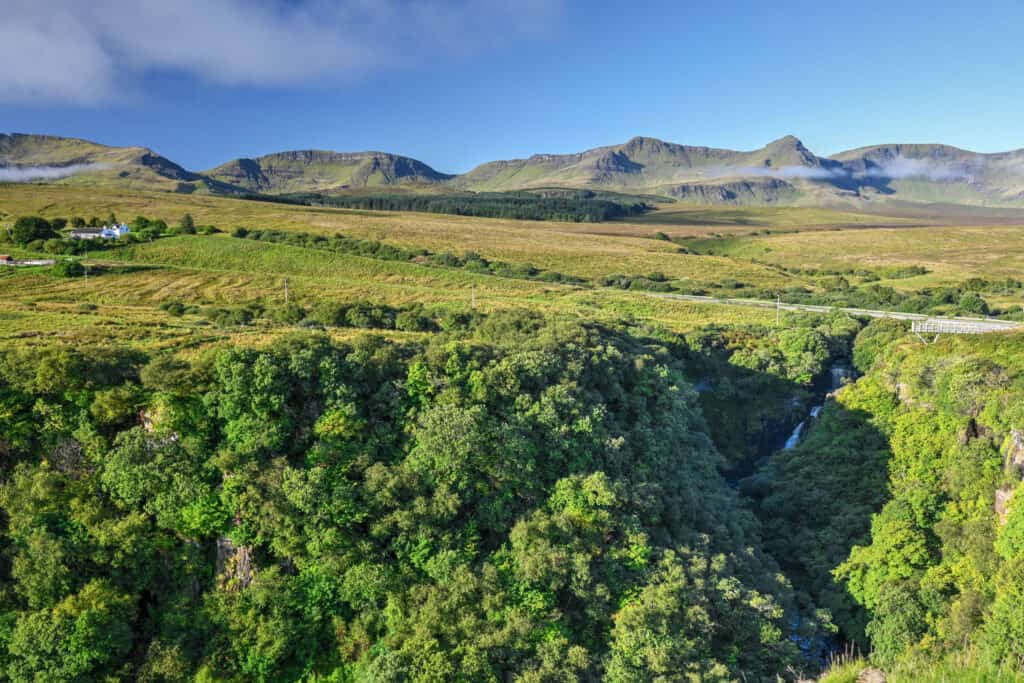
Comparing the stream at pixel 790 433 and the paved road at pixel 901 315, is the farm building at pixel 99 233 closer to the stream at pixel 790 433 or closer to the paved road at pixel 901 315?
the paved road at pixel 901 315

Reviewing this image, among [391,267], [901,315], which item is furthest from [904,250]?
[391,267]

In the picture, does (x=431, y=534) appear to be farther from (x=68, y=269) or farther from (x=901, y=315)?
(x=901, y=315)

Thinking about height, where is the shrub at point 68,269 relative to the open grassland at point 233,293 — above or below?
above

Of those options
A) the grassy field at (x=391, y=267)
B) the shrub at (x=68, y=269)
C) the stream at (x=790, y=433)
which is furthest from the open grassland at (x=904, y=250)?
the shrub at (x=68, y=269)

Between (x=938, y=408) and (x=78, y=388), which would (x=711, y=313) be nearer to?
(x=938, y=408)

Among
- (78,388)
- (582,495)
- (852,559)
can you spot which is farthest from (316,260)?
(852,559)

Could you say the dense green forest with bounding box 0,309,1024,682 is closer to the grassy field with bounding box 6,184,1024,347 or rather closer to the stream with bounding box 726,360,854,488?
the grassy field with bounding box 6,184,1024,347

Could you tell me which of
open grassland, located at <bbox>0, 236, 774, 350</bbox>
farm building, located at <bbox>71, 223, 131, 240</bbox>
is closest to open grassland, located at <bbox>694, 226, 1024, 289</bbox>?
open grassland, located at <bbox>0, 236, 774, 350</bbox>
